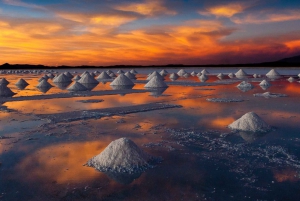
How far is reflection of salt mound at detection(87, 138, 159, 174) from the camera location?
377 centimetres

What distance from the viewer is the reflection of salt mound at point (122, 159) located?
12.4 ft

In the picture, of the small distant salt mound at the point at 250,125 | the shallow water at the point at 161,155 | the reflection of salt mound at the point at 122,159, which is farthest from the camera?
the small distant salt mound at the point at 250,125

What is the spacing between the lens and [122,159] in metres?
3.87

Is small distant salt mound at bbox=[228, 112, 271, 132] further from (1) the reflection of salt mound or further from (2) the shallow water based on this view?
(1) the reflection of salt mound

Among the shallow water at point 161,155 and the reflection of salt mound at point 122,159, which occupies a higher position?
the reflection of salt mound at point 122,159

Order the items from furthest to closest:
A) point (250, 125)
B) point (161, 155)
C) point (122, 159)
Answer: point (250, 125) < point (161, 155) < point (122, 159)

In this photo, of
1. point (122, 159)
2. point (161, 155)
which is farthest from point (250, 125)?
point (122, 159)

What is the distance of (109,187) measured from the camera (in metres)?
3.22

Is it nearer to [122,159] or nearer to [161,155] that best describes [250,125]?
[161,155]

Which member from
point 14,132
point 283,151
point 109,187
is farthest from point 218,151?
point 14,132

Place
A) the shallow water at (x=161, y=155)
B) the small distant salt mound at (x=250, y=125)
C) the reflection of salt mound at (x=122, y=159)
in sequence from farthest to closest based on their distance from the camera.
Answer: the small distant salt mound at (x=250, y=125)
the reflection of salt mound at (x=122, y=159)
the shallow water at (x=161, y=155)

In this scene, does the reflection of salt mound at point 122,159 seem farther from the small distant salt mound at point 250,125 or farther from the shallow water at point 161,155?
the small distant salt mound at point 250,125

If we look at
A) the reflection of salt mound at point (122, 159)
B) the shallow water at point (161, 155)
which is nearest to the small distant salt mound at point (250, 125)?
the shallow water at point (161, 155)

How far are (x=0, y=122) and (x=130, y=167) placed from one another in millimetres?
4564
